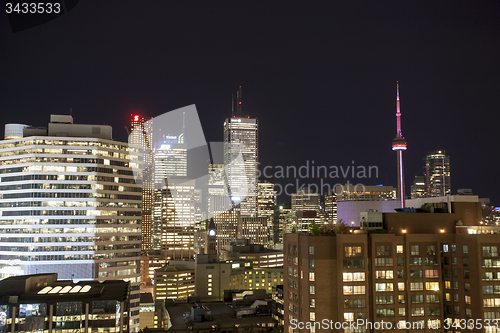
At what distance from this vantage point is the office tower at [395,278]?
105ft

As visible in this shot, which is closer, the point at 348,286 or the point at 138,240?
the point at 348,286

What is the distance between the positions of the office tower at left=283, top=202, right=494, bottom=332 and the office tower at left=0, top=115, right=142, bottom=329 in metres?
43.9

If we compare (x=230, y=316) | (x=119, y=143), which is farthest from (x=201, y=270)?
(x=119, y=143)

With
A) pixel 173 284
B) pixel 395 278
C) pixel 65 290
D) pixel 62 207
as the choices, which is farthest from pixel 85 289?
pixel 173 284

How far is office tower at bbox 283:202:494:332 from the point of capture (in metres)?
32.0

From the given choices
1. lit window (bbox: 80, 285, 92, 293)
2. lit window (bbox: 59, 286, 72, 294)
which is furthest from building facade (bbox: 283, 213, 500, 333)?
lit window (bbox: 59, 286, 72, 294)

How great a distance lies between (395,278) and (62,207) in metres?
55.7

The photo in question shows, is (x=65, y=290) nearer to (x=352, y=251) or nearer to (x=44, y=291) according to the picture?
(x=44, y=291)

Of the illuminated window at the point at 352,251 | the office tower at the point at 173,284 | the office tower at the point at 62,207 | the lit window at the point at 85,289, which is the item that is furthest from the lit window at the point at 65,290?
the office tower at the point at 173,284

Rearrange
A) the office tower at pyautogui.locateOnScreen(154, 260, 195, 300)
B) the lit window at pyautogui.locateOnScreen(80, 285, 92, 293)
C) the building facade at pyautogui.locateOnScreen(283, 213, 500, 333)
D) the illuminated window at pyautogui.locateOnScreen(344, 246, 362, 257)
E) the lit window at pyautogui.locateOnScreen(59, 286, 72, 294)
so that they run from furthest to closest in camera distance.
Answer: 1. the office tower at pyautogui.locateOnScreen(154, 260, 195, 300)
2. the lit window at pyautogui.locateOnScreen(80, 285, 92, 293)
3. the lit window at pyautogui.locateOnScreen(59, 286, 72, 294)
4. the illuminated window at pyautogui.locateOnScreen(344, 246, 362, 257)
5. the building facade at pyautogui.locateOnScreen(283, 213, 500, 333)

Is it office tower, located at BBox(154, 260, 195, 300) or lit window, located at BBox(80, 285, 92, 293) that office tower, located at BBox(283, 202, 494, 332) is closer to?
lit window, located at BBox(80, 285, 92, 293)

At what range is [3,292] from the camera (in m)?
33.8

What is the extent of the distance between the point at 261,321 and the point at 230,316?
22.2ft

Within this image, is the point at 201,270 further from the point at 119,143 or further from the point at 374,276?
the point at 374,276
